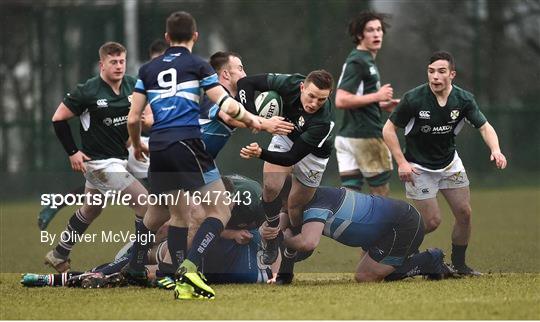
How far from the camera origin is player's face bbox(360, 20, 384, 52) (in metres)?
9.27

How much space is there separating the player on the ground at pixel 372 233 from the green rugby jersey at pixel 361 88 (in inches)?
66.6

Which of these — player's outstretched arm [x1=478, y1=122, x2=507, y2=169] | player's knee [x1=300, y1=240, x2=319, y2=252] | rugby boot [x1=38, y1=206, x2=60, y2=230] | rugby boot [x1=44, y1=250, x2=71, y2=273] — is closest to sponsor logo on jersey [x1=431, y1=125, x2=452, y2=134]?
player's outstretched arm [x1=478, y1=122, x2=507, y2=169]

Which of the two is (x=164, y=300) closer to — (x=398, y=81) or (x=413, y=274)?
(x=413, y=274)

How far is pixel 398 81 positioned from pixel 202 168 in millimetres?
8345

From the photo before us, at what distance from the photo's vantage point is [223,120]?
7016mm

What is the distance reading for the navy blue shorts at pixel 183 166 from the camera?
676 cm

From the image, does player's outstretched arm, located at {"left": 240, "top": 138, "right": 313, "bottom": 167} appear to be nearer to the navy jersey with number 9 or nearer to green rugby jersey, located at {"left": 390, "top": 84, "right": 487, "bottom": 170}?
the navy jersey with number 9

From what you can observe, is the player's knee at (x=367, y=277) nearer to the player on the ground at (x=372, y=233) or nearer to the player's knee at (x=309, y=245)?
the player on the ground at (x=372, y=233)

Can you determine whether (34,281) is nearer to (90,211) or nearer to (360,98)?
(90,211)

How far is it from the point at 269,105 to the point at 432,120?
48.9 inches

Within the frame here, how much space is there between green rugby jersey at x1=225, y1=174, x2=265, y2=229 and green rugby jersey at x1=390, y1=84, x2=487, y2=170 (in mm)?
1136

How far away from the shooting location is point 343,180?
365 inches

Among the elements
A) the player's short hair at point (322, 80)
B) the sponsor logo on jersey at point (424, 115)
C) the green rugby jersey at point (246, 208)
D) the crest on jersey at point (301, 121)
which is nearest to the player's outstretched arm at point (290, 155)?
the crest on jersey at point (301, 121)

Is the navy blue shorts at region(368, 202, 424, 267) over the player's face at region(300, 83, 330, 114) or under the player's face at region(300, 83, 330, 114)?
under
